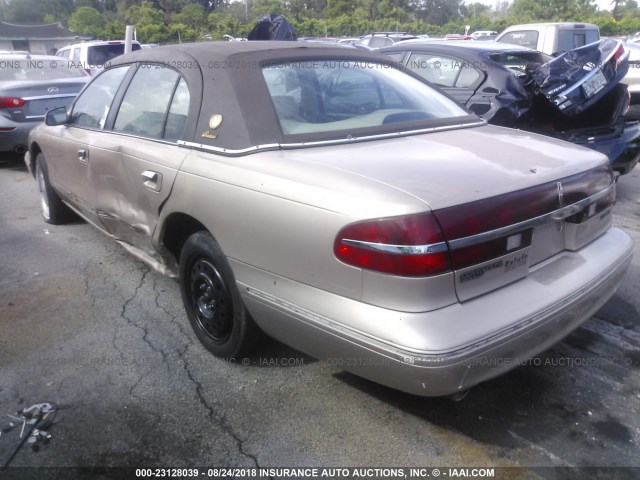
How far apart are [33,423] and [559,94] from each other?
4.73 m

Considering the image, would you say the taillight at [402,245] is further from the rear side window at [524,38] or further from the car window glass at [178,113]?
the rear side window at [524,38]

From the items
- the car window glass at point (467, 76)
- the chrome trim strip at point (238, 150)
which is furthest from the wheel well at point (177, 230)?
the car window glass at point (467, 76)

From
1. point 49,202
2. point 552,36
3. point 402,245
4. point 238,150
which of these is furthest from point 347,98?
point 552,36

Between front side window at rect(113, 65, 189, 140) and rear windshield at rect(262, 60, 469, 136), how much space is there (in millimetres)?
577

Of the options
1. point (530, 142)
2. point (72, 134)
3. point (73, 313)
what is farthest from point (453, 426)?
point (72, 134)

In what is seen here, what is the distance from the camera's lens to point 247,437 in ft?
8.68

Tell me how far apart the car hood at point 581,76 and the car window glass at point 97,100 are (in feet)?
11.9

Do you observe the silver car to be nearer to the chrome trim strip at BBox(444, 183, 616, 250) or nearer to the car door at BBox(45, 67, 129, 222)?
the chrome trim strip at BBox(444, 183, 616, 250)

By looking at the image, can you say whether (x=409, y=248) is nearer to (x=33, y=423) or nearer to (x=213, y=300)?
(x=213, y=300)

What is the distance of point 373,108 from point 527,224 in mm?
1246

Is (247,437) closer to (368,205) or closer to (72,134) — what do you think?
(368,205)

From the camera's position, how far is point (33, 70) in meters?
9.09

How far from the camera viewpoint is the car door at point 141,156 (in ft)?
10.8

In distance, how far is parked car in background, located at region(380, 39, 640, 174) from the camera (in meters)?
5.13
